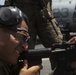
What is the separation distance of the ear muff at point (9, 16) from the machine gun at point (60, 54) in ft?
1.11

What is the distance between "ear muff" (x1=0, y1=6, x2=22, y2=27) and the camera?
8.45ft

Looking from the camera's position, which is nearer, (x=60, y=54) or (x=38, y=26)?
(x=60, y=54)

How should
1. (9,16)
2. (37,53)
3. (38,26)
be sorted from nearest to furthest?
(9,16) → (37,53) → (38,26)

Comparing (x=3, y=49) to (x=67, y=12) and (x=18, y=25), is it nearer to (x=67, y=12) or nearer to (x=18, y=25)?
(x=18, y=25)

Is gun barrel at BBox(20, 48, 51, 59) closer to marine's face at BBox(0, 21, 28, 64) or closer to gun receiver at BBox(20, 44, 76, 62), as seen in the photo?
gun receiver at BBox(20, 44, 76, 62)

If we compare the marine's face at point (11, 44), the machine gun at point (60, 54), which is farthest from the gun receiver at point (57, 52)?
the marine's face at point (11, 44)

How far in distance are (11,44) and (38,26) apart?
7.40ft

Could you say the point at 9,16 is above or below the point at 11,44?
above

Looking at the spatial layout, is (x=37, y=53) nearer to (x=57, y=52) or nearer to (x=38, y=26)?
(x=57, y=52)

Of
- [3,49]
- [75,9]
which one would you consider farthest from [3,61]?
[75,9]

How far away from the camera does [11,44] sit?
2617mm

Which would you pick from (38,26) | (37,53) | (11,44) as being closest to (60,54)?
(37,53)

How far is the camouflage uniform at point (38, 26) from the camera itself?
4.81 meters

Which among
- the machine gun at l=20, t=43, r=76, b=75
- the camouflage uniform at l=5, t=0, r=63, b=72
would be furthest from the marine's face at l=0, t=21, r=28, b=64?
the camouflage uniform at l=5, t=0, r=63, b=72
